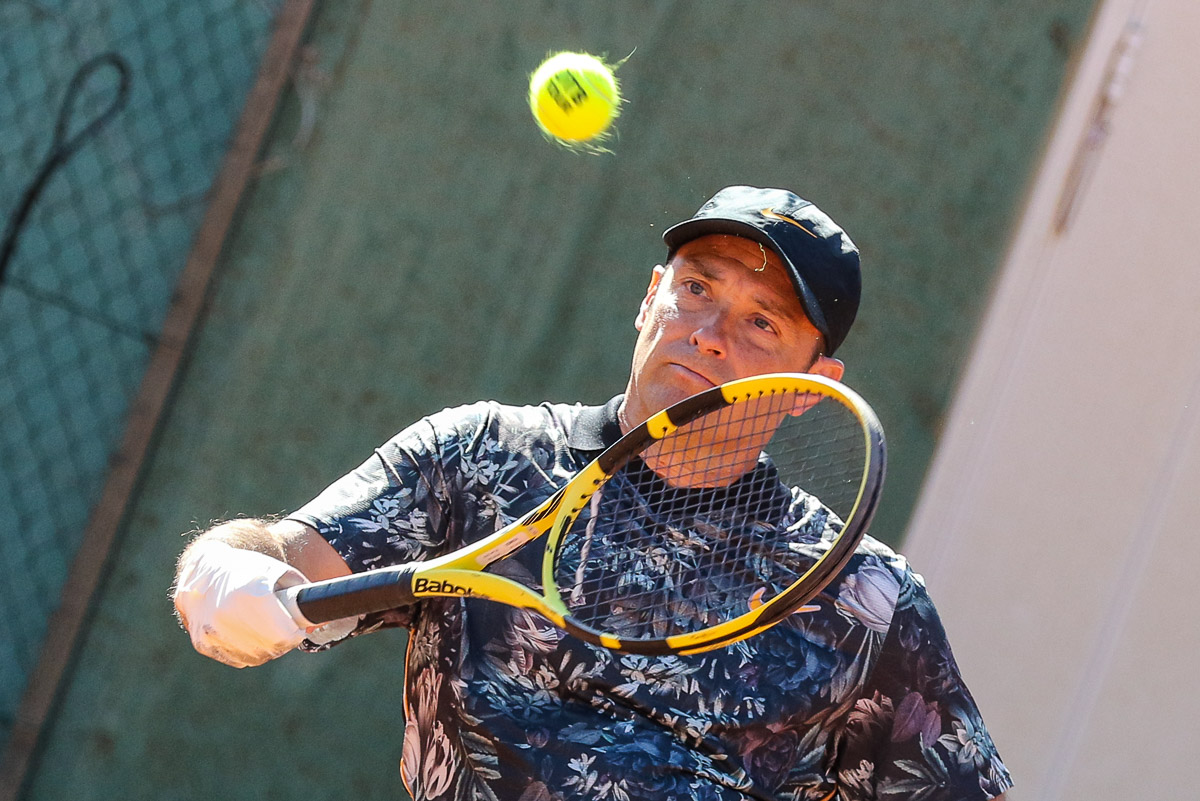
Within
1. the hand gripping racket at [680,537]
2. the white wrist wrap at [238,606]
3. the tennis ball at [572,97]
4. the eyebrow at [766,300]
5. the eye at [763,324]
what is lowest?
the white wrist wrap at [238,606]

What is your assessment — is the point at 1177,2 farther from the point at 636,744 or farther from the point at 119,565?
the point at 119,565

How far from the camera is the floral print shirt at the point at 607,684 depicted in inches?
78.0

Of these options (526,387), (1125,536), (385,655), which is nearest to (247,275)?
(526,387)

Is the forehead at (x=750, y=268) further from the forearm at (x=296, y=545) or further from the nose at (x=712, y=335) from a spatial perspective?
the forearm at (x=296, y=545)

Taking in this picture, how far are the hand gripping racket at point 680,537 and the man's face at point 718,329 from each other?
A: 0.32 feet

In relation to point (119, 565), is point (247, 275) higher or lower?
higher

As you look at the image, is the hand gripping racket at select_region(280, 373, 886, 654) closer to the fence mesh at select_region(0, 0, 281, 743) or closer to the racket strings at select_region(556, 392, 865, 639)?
the racket strings at select_region(556, 392, 865, 639)

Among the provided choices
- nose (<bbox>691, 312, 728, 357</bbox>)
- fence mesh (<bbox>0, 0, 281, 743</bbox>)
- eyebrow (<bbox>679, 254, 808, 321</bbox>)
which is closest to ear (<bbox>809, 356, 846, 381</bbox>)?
eyebrow (<bbox>679, 254, 808, 321</bbox>)

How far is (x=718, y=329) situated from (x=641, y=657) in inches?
22.9

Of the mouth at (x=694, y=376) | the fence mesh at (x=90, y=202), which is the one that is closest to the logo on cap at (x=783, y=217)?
the mouth at (x=694, y=376)

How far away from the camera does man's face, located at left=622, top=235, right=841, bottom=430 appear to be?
2.22 metres

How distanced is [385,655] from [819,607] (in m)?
1.98

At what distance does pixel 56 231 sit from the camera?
394cm

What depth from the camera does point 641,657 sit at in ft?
6.71
